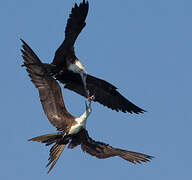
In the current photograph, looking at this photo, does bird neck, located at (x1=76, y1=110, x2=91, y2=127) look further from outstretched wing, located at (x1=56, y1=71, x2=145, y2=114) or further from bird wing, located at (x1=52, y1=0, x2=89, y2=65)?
outstretched wing, located at (x1=56, y1=71, x2=145, y2=114)

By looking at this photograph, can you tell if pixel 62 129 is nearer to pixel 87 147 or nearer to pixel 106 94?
pixel 87 147

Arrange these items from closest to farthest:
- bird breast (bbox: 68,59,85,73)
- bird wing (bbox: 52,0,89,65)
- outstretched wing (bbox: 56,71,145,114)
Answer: bird wing (bbox: 52,0,89,65) < bird breast (bbox: 68,59,85,73) < outstretched wing (bbox: 56,71,145,114)

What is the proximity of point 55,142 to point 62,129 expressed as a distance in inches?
21.0

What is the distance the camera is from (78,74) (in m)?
18.9

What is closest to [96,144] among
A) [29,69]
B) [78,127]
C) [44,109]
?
[78,127]

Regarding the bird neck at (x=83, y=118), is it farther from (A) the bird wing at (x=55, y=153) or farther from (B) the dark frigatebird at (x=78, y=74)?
(B) the dark frigatebird at (x=78, y=74)

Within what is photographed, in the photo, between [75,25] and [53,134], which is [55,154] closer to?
[53,134]

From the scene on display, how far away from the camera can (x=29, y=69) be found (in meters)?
17.4

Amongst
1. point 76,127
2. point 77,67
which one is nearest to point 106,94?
point 77,67

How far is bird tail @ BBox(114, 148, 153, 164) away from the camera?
52.5ft

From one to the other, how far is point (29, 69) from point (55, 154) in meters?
3.27

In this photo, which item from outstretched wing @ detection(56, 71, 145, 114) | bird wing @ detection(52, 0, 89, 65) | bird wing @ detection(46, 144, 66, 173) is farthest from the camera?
outstretched wing @ detection(56, 71, 145, 114)

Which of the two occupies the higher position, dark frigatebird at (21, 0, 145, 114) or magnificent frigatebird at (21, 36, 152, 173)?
dark frigatebird at (21, 0, 145, 114)

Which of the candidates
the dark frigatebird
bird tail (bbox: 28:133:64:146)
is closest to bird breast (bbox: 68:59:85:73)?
the dark frigatebird
